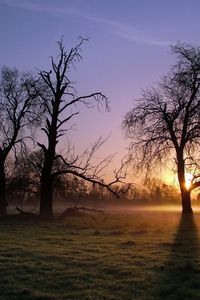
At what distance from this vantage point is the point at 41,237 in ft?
61.5

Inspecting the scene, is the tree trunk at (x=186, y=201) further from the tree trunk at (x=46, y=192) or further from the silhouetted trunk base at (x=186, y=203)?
the tree trunk at (x=46, y=192)

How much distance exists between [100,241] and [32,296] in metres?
8.31

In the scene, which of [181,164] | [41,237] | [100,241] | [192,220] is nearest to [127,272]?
[100,241]

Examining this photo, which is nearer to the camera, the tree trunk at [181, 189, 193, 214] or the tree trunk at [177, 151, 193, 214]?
the tree trunk at [177, 151, 193, 214]

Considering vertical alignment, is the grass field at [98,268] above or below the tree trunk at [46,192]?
below

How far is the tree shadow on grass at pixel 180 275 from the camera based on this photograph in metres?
9.41

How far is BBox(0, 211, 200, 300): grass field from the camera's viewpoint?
9.53m

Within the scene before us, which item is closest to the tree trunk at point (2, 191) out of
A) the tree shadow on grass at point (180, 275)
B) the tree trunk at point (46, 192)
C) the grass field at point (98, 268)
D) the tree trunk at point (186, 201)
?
the tree trunk at point (46, 192)

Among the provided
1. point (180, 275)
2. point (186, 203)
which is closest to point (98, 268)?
point (180, 275)

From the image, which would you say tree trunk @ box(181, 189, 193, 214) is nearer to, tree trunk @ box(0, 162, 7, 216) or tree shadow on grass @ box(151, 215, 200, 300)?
tree trunk @ box(0, 162, 7, 216)

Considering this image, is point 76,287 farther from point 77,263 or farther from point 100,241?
point 100,241

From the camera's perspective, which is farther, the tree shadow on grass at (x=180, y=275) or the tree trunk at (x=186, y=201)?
the tree trunk at (x=186, y=201)

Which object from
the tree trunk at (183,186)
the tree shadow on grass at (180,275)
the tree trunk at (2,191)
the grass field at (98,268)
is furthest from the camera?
the tree trunk at (2,191)

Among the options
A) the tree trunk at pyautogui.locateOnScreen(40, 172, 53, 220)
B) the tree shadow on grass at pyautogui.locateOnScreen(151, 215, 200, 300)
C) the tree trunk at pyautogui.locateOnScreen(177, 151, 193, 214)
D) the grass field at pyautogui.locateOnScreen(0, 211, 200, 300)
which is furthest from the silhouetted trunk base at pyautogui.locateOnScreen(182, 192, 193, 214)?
the tree shadow on grass at pyautogui.locateOnScreen(151, 215, 200, 300)
